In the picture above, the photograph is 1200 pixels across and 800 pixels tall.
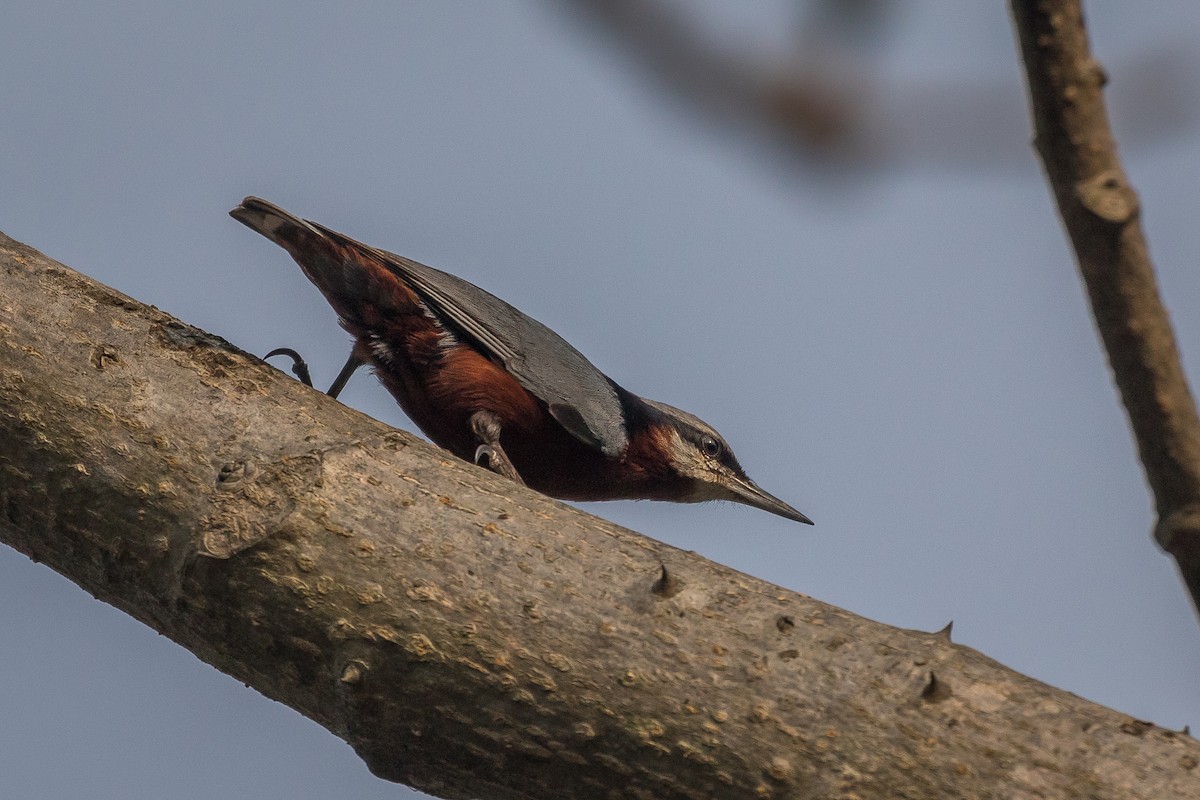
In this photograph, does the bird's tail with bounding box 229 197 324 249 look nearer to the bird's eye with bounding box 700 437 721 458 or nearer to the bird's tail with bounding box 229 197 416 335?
the bird's tail with bounding box 229 197 416 335

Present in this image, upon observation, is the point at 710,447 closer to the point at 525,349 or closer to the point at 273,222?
the point at 525,349

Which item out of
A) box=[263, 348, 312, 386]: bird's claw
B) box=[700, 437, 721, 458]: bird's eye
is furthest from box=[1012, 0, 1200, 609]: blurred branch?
box=[700, 437, 721, 458]: bird's eye

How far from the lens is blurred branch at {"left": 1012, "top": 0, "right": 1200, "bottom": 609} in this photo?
165 centimetres

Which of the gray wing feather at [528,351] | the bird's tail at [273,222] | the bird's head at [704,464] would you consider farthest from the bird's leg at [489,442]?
the bird's head at [704,464]

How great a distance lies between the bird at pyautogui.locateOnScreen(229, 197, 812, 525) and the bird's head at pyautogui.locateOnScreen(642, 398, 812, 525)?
0.57m

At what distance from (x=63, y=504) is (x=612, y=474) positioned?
3.01 metres

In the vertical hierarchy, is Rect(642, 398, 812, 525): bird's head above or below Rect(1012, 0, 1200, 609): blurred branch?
above

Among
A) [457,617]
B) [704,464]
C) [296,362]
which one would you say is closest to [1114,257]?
[457,617]

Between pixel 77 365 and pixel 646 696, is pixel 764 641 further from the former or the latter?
pixel 77 365

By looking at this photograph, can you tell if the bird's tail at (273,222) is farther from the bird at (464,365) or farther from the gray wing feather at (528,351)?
the gray wing feather at (528,351)

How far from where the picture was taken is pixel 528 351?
5375 mm

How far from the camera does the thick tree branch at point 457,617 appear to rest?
97.1 inches

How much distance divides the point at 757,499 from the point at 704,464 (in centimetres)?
34

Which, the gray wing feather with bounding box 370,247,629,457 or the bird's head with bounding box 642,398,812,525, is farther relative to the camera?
the bird's head with bounding box 642,398,812,525
